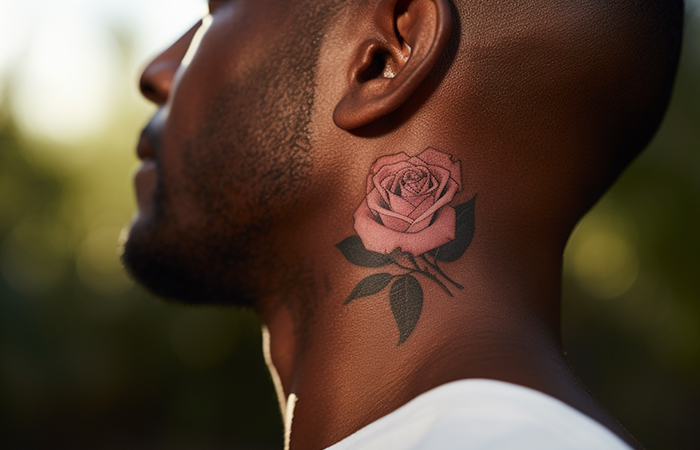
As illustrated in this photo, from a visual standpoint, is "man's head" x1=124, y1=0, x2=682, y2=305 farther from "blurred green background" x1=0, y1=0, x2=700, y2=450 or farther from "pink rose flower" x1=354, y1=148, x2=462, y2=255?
"blurred green background" x1=0, y1=0, x2=700, y2=450

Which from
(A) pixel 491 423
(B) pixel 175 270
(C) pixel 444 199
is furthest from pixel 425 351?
(B) pixel 175 270

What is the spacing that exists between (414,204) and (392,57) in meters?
0.39

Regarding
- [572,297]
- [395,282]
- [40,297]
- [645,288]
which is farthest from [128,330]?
[395,282]

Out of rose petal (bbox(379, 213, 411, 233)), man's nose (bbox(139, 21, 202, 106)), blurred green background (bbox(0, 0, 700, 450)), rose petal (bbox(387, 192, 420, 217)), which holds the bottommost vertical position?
blurred green background (bbox(0, 0, 700, 450))

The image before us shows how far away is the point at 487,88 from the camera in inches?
53.7

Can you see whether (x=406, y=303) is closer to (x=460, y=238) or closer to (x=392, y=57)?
(x=460, y=238)

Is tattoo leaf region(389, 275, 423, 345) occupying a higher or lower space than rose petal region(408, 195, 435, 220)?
lower

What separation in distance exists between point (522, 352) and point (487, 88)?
64 cm

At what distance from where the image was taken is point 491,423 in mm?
949

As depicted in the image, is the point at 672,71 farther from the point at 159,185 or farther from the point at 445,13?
the point at 159,185

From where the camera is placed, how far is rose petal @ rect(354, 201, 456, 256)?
1.31m

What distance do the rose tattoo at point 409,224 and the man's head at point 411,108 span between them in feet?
0.13

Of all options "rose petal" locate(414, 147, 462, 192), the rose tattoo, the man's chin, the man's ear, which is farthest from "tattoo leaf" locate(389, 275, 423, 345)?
the man's chin

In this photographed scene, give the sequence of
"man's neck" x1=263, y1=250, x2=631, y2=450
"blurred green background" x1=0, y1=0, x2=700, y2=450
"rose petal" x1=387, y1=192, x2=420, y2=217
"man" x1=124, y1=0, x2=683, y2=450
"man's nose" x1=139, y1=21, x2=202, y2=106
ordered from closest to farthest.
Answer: "man's neck" x1=263, y1=250, x2=631, y2=450 < "man" x1=124, y1=0, x2=683, y2=450 < "rose petal" x1=387, y1=192, x2=420, y2=217 < "man's nose" x1=139, y1=21, x2=202, y2=106 < "blurred green background" x1=0, y1=0, x2=700, y2=450
